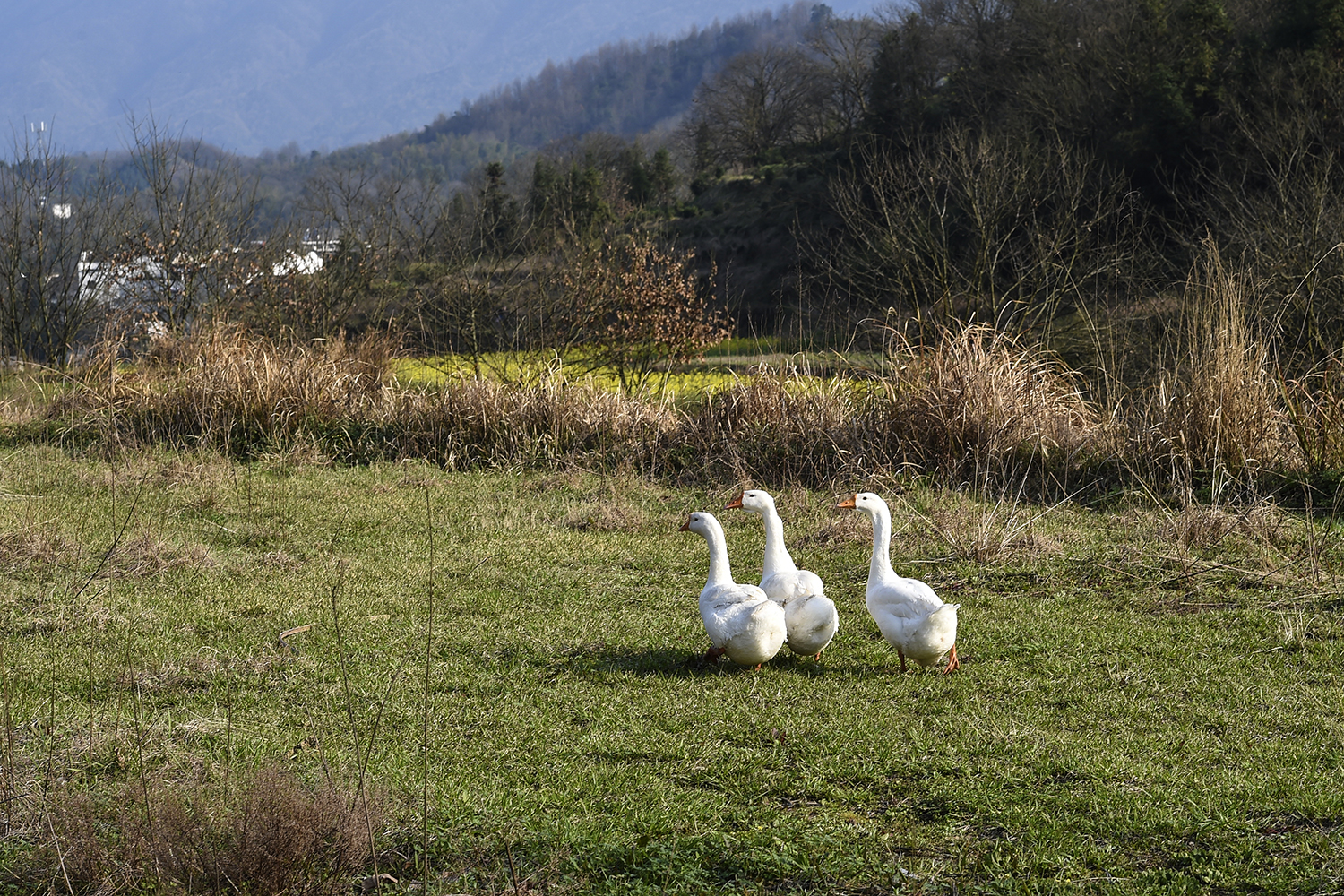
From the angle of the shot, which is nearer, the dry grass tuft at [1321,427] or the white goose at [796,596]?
the white goose at [796,596]

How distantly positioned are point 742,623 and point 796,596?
0.53 meters

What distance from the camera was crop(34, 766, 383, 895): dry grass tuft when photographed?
10.6ft

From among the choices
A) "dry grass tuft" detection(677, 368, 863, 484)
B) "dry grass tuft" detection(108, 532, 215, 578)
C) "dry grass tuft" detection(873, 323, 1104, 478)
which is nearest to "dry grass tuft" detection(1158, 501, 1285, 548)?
"dry grass tuft" detection(873, 323, 1104, 478)

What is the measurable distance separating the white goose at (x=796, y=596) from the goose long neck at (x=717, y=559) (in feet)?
0.70

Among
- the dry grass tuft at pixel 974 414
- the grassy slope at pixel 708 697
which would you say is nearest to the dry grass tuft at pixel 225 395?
the grassy slope at pixel 708 697

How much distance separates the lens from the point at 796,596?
555 centimetres

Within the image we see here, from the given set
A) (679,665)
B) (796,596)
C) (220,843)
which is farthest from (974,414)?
(220,843)

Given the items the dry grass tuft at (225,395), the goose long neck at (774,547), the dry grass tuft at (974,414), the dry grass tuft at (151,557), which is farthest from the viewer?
the dry grass tuft at (225,395)

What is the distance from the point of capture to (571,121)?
141000 millimetres

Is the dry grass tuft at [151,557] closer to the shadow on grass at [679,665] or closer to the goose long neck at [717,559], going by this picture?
the shadow on grass at [679,665]

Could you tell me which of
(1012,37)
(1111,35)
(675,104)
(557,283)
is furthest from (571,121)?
(557,283)

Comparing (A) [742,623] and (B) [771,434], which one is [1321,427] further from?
(A) [742,623]

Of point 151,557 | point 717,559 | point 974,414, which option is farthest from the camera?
point 974,414

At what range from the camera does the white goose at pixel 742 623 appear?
201 inches
